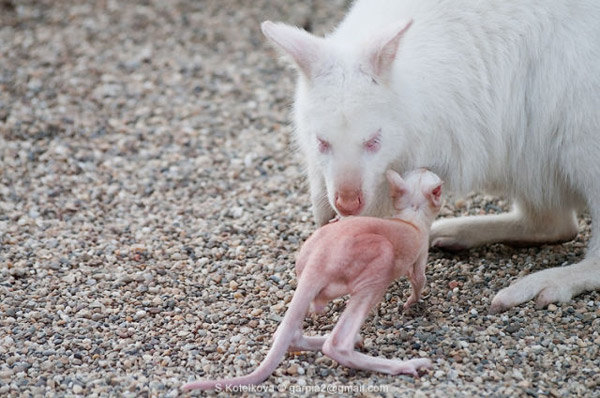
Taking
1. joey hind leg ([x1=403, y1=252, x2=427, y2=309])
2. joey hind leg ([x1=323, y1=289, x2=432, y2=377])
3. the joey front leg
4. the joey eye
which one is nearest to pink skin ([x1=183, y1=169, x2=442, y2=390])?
joey hind leg ([x1=323, y1=289, x2=432, y2=377])

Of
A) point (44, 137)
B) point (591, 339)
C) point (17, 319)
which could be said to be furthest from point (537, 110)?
point (44, 137)

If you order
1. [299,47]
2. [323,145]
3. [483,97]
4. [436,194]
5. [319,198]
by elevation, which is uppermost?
[299,47]

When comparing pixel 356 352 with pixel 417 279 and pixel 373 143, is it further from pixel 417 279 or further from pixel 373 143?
pixel 373 143

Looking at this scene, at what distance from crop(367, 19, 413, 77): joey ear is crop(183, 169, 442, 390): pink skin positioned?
1.69 feet

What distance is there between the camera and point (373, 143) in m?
3.19

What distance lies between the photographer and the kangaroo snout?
124 inches

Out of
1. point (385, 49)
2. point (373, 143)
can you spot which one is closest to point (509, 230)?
point (373, 143)

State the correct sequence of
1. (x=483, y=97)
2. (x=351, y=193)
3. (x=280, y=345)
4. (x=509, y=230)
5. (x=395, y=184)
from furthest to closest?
(x=509, y=230) → (x=483, y=97) → (x=395, y=184) → (x=351, y=193) → (x=280, y=345)

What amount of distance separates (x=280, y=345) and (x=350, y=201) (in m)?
0.54

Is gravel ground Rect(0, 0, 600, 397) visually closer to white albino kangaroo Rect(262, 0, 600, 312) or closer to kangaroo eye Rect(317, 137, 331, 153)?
white albino kangaroo Rect(262, 0, 600, 312)

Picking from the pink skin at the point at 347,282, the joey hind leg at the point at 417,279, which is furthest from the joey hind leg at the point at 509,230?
the pink skin at the point at 347,282

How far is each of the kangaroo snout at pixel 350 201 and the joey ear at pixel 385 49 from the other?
1.39ft

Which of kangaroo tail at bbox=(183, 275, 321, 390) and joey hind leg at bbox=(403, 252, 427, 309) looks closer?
kangaroo tail at bbox=(183, 275, 321, 390)

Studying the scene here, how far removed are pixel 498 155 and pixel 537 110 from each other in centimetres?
23
